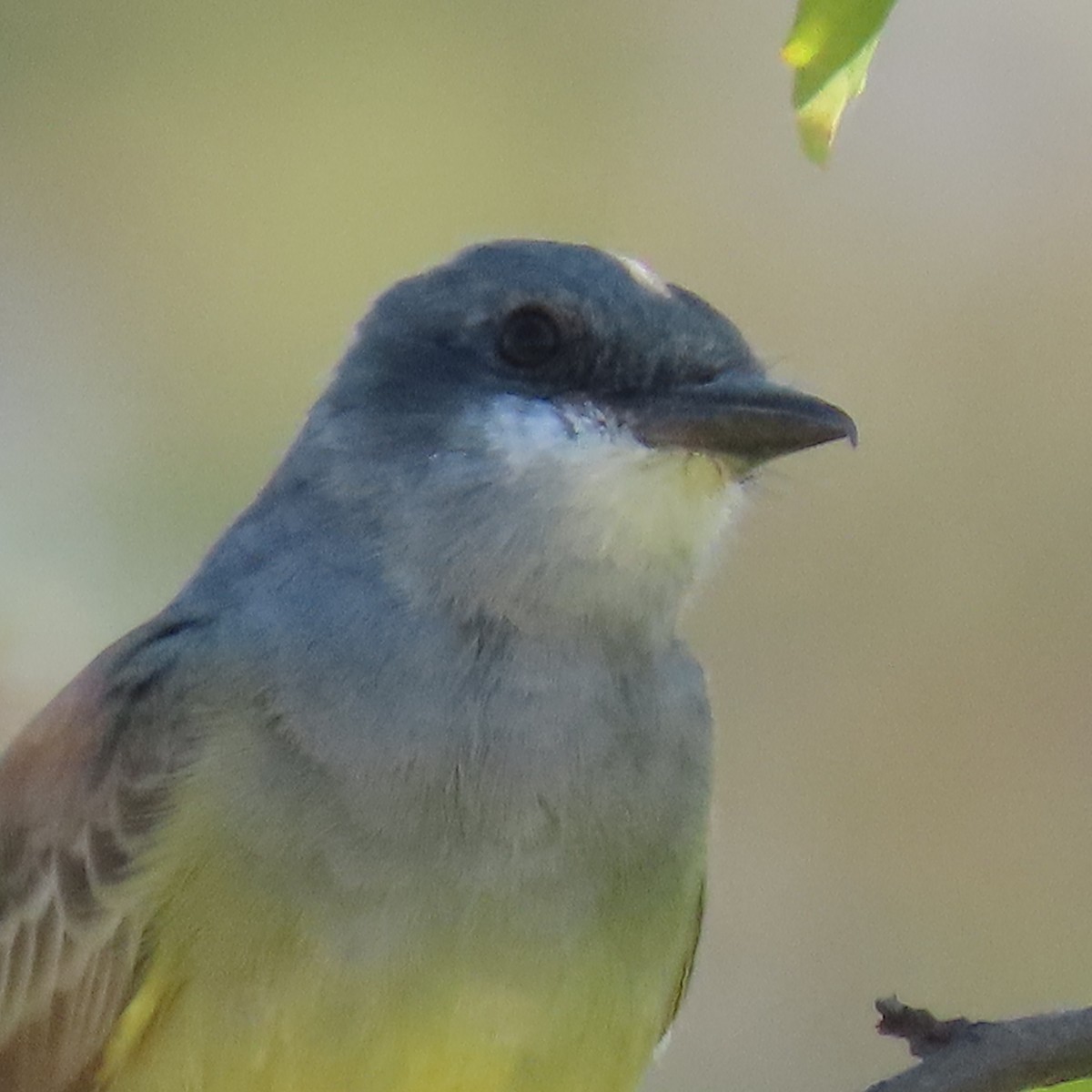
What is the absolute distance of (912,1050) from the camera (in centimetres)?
251

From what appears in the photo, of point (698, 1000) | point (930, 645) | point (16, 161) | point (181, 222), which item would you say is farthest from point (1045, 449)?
point (16, 161)

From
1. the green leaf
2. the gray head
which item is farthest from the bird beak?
the green leaf

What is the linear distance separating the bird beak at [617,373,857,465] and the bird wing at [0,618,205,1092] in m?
0.77

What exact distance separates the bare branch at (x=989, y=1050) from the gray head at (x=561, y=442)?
0.76 m

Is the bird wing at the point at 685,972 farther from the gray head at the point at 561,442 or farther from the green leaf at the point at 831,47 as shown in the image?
the green leaf at the point at 831,47

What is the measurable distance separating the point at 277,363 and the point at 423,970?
472 centimetres

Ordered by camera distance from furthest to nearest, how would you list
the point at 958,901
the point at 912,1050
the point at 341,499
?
the point at 958,901 → the point at 341,499 → the point at 912,1050

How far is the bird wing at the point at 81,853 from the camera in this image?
111 inches

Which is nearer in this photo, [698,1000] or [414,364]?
[414,364]

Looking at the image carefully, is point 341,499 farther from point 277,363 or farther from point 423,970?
point 277,363

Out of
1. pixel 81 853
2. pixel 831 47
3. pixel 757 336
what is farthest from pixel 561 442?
pixel 757 336

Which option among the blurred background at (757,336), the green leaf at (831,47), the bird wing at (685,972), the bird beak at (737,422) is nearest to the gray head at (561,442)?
→ the bird beak at (737,422)

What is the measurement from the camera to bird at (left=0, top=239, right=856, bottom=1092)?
268cm

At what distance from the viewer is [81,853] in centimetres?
291
